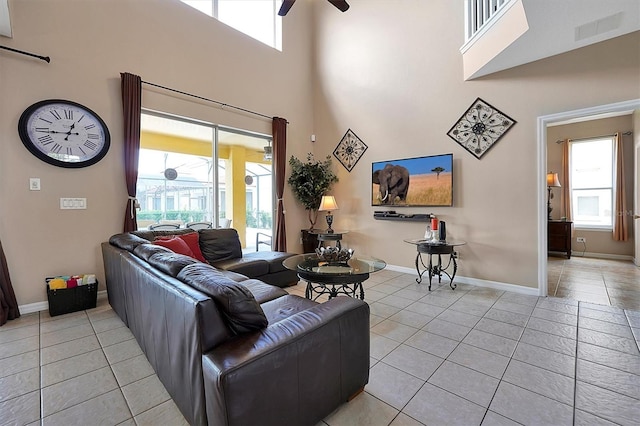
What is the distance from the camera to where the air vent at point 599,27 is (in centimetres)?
253

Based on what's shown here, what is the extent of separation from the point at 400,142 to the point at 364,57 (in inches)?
70.0

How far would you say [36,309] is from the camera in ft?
10.0

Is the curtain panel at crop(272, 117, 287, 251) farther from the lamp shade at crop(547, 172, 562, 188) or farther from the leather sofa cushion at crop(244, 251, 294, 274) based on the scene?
the lamp shade at crop(547, 172, 562, 188)

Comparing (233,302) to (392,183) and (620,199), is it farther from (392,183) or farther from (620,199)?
(620,199)

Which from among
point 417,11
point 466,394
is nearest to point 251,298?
point 466,394

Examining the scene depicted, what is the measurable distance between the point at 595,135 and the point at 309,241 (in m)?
6.06

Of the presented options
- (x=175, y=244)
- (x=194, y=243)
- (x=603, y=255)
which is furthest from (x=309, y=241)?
(x=603, y=255)

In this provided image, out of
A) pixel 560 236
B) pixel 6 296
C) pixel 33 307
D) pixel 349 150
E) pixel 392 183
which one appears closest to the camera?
pixel 6 296

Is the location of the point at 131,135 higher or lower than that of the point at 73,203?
higher

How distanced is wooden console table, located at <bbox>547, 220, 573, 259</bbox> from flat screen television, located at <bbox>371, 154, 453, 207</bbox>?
3.21m

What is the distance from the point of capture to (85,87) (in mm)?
3322

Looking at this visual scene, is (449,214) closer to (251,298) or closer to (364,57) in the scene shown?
(364,57)

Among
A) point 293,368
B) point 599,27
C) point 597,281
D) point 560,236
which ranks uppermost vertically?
point 599,27

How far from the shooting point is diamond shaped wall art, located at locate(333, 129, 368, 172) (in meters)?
5.22
